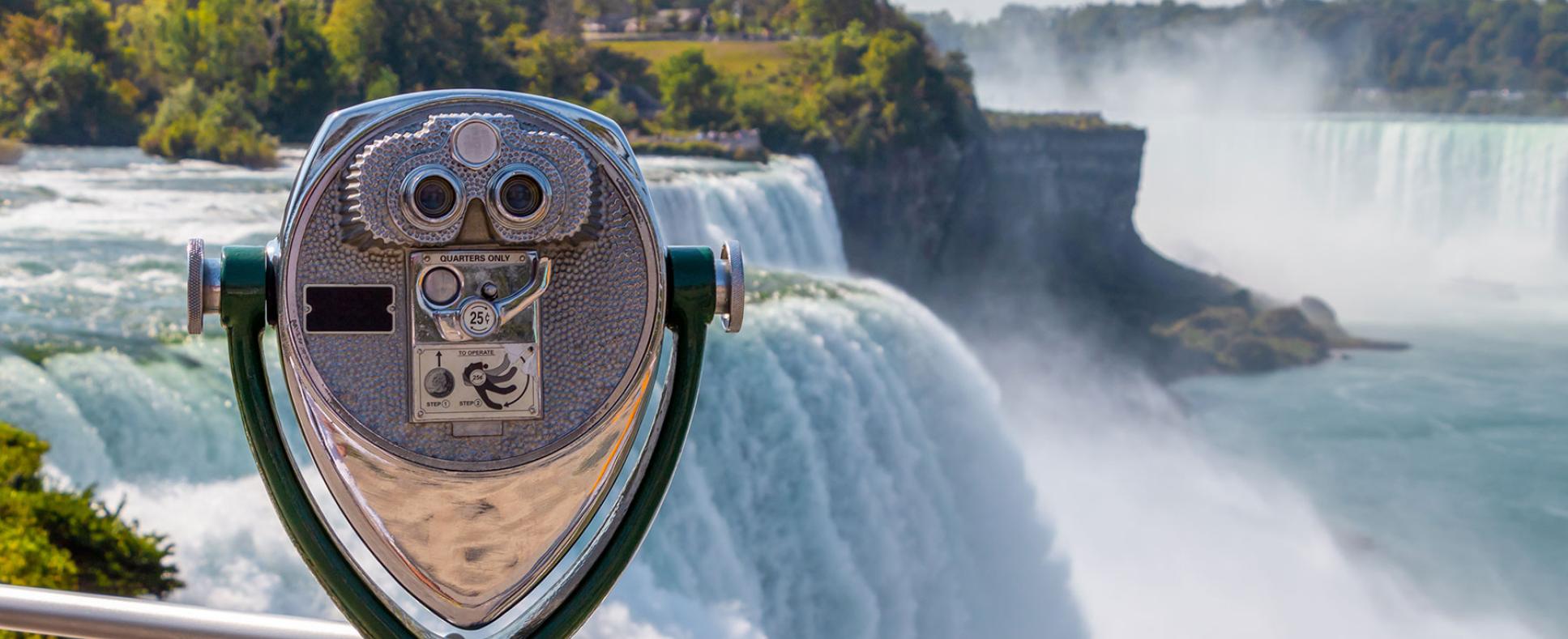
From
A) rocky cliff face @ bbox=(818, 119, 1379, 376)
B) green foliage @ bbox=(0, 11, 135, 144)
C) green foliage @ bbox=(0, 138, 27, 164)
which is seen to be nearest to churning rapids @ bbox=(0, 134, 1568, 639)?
green foliage @ bbox=(0, 138, 27, 164)

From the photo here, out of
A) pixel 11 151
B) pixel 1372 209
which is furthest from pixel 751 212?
pixel 1372 209

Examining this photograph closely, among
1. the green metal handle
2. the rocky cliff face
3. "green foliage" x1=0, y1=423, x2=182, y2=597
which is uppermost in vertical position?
the green metal handle

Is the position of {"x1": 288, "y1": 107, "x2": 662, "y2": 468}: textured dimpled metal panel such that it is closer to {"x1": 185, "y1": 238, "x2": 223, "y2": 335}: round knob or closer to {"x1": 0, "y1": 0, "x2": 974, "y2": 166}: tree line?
{"x1": 185, "y1": 238, "x2": 223, "y2": 335}: round knob

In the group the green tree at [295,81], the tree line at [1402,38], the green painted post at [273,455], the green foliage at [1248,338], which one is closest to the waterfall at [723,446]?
the green painted post at [273,455]

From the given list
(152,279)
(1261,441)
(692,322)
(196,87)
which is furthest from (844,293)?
(1261,441)

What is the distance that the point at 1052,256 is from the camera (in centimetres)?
3322

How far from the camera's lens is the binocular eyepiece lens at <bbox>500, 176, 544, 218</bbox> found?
156cm

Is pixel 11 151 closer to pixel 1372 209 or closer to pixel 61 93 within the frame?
pixel 61 93

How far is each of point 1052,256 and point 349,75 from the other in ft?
51.4

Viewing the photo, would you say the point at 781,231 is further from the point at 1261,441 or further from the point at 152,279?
the point at 1261,441

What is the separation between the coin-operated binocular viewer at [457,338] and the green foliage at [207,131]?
60.1 ft

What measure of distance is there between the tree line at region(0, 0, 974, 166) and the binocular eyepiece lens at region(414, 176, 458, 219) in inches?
729

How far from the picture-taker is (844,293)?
11.6 meters

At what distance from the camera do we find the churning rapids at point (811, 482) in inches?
293
